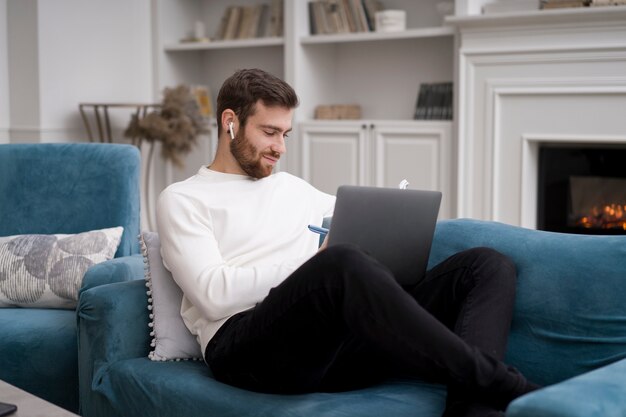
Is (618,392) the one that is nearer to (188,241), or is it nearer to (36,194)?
(188,241)

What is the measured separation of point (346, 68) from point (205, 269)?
3513 millimetres

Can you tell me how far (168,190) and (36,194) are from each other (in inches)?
41.3

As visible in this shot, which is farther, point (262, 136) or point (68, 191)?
point (68, 191)

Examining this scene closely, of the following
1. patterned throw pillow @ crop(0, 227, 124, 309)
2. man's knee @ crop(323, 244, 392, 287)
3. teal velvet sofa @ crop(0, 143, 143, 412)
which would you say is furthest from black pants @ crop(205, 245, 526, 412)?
teal velvet sofa @ crop(0, 143, 143, 412)

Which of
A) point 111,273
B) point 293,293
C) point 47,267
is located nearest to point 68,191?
point 47,267

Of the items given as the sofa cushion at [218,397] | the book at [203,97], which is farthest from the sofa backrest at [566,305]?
the book at [203,97]

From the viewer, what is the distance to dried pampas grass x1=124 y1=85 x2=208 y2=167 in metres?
5.00

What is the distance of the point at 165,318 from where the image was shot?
6.93 feet

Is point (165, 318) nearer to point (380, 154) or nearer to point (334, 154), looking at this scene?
point (380, 154)

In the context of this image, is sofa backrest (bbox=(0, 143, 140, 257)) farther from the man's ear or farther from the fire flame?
the fire flame

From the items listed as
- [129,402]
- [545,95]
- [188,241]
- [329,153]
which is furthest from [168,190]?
[329,153]

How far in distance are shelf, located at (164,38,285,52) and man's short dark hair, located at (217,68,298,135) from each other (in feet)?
9.92

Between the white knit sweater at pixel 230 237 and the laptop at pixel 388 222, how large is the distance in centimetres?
23

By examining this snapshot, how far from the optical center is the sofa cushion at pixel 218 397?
1756mm
